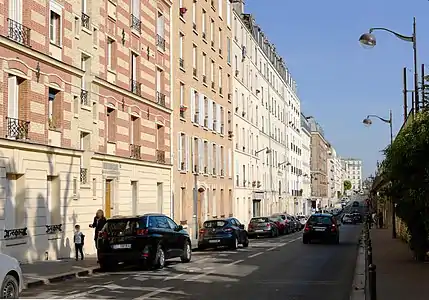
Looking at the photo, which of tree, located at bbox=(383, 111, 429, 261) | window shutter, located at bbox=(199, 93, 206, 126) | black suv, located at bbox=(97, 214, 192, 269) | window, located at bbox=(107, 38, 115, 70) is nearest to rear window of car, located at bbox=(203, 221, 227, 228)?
window, located at bbox=(107, 38, 115, 70)

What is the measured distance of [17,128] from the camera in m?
21.0

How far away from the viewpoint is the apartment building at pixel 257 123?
58.7 m

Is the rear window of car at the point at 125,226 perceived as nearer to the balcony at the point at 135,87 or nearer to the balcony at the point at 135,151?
the balcony at the point at 135,151

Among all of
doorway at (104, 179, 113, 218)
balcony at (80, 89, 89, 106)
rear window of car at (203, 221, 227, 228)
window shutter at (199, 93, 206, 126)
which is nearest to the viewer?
balcony at (80, 89, 89, 106)

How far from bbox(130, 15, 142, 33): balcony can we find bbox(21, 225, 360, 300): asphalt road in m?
14.0

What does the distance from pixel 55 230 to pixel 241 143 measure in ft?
120

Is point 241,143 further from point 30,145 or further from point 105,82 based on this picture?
point 30,145

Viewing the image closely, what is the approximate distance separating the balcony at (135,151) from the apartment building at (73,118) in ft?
0.17

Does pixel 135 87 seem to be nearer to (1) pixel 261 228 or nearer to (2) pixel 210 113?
(2) pixel 210 113

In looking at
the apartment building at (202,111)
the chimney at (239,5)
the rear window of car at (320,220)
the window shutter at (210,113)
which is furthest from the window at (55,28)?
the chimney at (239,5)

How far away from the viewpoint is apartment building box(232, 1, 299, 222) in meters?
58.7

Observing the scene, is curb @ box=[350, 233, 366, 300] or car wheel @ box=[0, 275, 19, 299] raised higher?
car wheel @ box=[0, 275, 19, 299]

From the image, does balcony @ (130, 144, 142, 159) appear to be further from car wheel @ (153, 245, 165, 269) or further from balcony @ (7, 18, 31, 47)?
car wheel @ (153, 245, 165, 269)

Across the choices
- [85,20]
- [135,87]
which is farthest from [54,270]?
[135,87]
